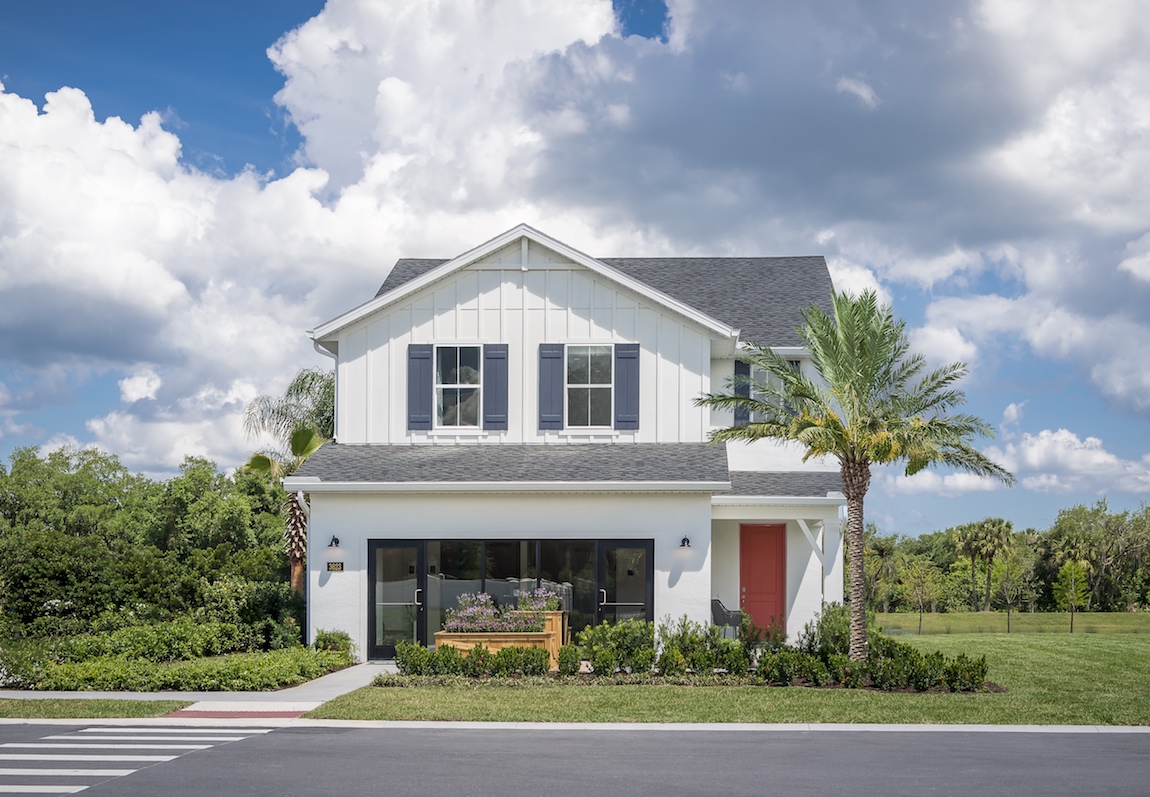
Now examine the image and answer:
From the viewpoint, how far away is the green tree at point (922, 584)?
156 ft

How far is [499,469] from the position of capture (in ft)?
69.4

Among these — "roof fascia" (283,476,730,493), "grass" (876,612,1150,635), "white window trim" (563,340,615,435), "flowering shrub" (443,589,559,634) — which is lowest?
"grass" (876,612,1150,635)

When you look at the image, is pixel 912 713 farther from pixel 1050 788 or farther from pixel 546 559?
pixel 546 559

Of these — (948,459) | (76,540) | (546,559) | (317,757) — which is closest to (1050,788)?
(317,757)

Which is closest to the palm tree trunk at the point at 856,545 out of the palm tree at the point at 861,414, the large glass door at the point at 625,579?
the palm tree at the point at 861,414

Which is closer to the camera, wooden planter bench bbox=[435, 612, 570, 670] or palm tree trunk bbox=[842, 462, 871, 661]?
palm tree trunk bbox=[842, 462, 871, 661]

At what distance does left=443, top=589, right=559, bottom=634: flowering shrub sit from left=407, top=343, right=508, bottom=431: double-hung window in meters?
4.22

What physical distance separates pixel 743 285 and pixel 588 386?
7.95m

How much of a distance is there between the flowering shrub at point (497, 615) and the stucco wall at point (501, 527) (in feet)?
4.14

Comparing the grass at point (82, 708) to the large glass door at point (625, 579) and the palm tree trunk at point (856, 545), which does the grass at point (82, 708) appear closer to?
the large glass door at point (625, 579)

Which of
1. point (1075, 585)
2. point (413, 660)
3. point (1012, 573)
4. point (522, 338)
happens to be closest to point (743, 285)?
point (522, 338)

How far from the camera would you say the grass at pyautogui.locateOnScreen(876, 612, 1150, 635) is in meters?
36.7

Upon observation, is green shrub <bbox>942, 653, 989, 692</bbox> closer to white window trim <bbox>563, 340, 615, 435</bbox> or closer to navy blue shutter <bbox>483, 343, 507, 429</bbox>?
white window trim <bbox>563, 340, 615, 435</bbox>

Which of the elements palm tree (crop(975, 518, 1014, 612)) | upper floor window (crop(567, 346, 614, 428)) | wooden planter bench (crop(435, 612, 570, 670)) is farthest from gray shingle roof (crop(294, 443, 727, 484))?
palm tree (crop(975, 518, 1014, 612))
